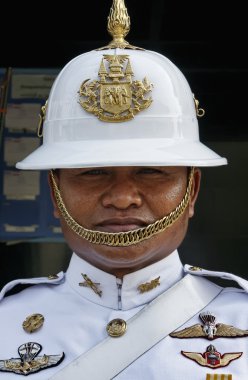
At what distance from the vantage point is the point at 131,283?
2340mm

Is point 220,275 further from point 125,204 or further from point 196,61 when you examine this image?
point 196,61

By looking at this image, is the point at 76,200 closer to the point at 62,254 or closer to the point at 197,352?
the point at 197,352

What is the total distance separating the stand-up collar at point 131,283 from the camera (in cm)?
235

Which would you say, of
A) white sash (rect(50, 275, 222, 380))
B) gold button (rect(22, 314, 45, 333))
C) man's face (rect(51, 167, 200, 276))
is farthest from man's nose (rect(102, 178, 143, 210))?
gold button (rect(22, 314, 45, 333))

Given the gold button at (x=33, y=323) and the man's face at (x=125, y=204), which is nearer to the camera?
the man's face at (x=125, y=204)

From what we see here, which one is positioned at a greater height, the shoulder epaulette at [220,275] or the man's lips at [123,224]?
the man's lips at [123,224]

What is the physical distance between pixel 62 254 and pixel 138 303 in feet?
8.59

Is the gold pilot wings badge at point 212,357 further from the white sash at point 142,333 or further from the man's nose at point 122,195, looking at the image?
the man's nose at point 122,195

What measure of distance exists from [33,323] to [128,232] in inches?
19.1

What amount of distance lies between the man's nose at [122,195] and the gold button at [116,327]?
39 cm

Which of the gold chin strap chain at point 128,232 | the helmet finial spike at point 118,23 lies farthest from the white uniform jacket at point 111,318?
the helmet finial spike at point 118,23

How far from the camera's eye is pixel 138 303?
237 centimetres

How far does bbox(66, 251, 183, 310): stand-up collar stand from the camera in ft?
7.70

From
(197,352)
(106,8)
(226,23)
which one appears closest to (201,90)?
(226,23)
